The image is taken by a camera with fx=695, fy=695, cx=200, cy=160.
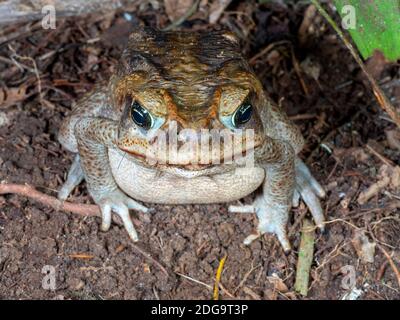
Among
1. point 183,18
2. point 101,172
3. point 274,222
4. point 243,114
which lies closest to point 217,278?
point 274,222

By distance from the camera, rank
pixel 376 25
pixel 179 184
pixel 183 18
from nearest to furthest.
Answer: pixel 376 25, pixel 179 184, pixel 183 18

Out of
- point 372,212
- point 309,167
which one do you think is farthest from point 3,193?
point 372,212

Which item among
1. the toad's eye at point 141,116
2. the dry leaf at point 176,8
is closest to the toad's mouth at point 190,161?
the toad's eye at point 141,116

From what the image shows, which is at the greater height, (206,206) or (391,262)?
(391,262)

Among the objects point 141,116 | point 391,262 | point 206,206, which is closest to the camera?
point 141,116

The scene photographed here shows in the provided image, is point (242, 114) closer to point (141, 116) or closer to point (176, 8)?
point (141, 116)

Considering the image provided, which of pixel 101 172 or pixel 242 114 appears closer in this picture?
pixel 242 114

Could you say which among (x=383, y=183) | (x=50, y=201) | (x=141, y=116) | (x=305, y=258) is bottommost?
(x=50, y=201)

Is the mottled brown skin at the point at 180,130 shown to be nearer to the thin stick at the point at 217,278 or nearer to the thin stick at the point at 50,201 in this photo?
the thin stick at the point at 50,201
